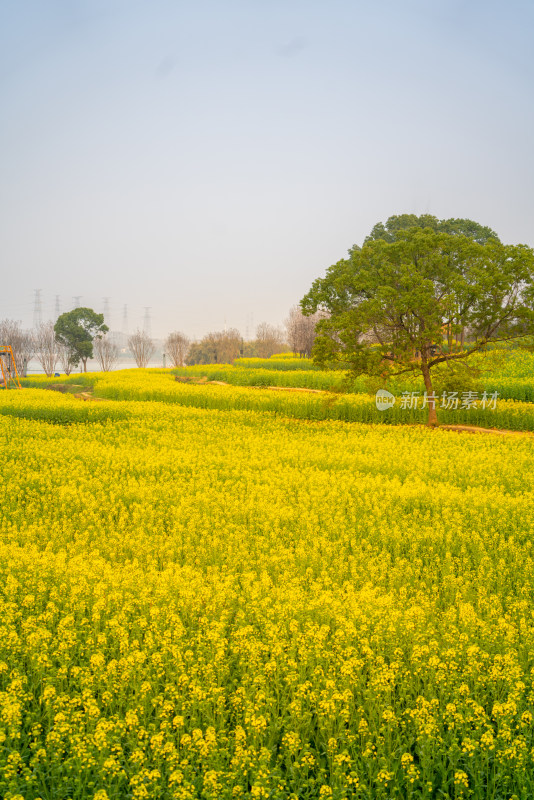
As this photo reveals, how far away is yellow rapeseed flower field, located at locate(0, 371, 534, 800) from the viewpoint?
3521 millimetres

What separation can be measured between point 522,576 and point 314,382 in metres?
30.8

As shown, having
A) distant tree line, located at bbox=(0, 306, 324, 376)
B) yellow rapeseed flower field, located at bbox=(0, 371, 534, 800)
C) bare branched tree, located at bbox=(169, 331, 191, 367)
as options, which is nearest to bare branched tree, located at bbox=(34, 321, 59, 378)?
distant tree line, located at bbox=(0, 306, 324, 376)

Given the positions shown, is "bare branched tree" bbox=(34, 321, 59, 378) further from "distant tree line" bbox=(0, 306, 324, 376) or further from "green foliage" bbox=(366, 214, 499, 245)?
"green foliage" bbox=(366, 214, 499, 245)

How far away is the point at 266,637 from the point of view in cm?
481

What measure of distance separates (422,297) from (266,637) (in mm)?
15561

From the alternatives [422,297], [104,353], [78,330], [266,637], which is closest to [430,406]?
[422,297]

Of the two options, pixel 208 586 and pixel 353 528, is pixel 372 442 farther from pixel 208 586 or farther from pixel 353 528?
pixel 208 586

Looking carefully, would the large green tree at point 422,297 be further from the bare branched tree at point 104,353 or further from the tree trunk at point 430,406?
the bare branched tree at point 104,353

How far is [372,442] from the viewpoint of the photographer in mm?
15992

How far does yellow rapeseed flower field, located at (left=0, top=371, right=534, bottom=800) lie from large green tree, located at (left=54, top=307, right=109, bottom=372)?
62.4 metres

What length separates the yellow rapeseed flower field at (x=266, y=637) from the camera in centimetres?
352

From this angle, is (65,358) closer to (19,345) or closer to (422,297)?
(19,345)

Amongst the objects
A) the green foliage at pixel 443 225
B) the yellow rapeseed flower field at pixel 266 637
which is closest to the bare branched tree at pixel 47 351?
the green foliage at pixel 443 225

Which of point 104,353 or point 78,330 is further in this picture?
point 104,353
